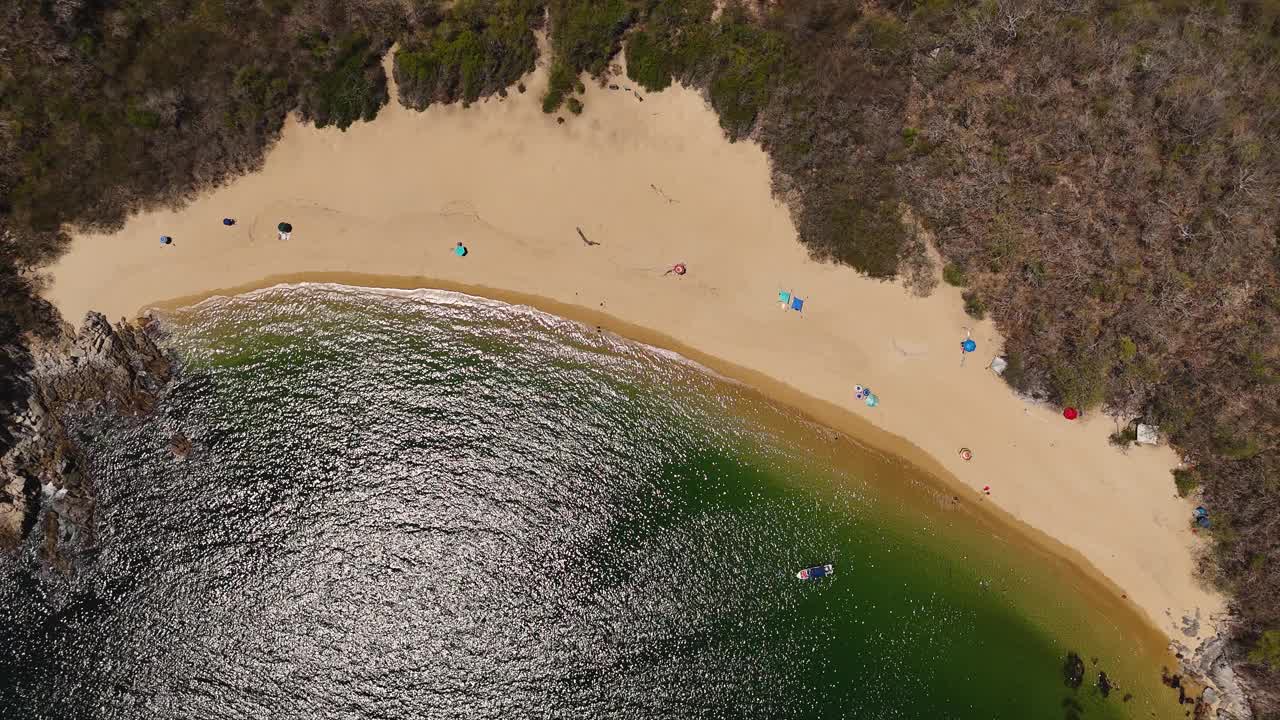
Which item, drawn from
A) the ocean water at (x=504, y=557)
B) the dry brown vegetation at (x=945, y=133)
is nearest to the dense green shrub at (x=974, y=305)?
the dry brown vegetation at (x=945, y=133)

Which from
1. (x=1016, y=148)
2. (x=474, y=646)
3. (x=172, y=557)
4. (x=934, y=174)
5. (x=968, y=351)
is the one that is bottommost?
(x=172, y=557)

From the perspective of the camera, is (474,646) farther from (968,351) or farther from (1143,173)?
(1143,173)

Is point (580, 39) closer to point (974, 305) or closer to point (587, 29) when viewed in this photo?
point (587, 29)

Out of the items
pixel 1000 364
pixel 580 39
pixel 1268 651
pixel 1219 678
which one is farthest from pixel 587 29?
pixel 1219 678

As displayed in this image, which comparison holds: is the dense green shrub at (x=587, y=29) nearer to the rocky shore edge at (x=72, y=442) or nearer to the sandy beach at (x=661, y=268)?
the sandy beach at (x=661, y=268)

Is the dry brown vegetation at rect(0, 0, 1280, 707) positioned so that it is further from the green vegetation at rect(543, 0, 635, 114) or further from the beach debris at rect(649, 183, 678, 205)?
the beach debris at rect(649, 183, 678, 205)

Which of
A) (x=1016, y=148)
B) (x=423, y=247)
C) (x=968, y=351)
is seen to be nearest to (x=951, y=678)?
(x=968, y=351)

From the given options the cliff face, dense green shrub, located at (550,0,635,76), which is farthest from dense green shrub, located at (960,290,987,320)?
the cliff face
